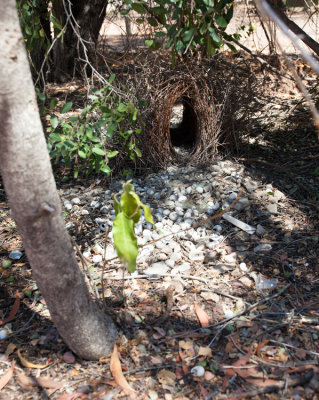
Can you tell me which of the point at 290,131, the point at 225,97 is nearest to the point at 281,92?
the point at 290,131

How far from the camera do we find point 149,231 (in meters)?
2.90

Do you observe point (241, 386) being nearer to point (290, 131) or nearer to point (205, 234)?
point (205, 234)

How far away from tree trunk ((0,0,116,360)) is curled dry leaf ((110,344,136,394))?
0.09 meters

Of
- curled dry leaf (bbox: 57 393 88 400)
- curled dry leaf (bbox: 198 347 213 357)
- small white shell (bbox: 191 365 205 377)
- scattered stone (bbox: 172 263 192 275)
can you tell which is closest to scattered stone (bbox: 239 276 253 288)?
scattered stone (bbox: 172 263 192 275)

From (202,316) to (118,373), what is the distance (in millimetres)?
550

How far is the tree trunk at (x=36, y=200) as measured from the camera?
1.30 m

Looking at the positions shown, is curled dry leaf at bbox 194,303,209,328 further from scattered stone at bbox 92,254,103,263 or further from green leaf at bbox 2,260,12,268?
green leaf at bbox 2,260,12,268

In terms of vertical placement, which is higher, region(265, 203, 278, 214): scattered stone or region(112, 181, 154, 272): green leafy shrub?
region(112, 181, 154, 272): green leafy shrub

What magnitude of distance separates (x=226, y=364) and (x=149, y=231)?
1.19m

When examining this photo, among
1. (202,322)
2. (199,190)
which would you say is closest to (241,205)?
(199,190)

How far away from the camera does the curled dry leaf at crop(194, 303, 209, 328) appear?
2.14 meters

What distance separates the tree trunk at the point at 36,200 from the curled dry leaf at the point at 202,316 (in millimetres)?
541

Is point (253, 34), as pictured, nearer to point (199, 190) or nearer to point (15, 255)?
point (199, 190)

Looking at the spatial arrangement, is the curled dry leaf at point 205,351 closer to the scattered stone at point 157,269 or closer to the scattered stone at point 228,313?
the scattered stone at point 228,313
